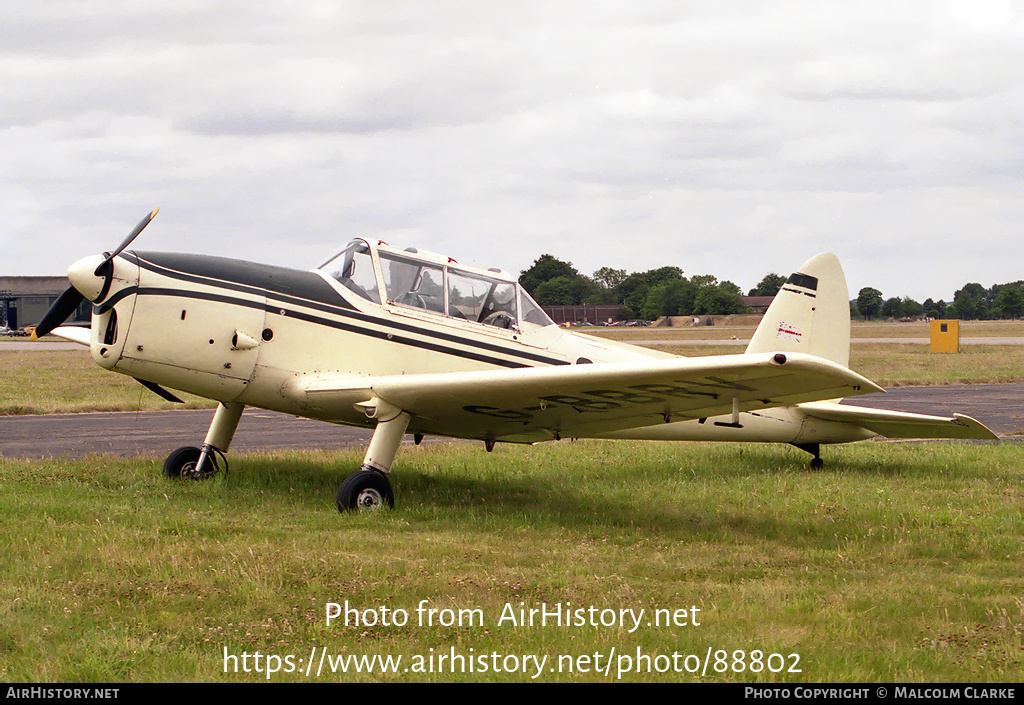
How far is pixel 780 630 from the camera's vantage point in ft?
16.3

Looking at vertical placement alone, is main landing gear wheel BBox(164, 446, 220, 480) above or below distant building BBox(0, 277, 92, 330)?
below

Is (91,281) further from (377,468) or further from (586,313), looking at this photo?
(586,313)

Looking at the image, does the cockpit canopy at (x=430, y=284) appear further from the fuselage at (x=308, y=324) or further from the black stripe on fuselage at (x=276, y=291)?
the black stripe on fuselage at (x=276, y=291)

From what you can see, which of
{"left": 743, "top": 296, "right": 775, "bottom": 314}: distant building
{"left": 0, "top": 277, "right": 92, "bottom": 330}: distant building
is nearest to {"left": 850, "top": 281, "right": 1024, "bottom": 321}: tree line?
{"left": 743, "top": 296, "right": 775, "bottom": 314}: distant building

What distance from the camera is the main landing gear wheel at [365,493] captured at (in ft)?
26.3

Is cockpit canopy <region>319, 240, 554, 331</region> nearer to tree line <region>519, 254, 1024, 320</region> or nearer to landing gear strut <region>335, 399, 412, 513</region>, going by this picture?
landing gear strut <region>335, 399, 412, 513</region>

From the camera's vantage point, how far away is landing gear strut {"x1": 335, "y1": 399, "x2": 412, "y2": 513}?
8039 millimetres

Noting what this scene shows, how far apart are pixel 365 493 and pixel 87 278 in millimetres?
2925

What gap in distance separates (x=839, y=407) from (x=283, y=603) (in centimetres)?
750

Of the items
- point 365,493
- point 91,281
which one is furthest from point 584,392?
point 91,281

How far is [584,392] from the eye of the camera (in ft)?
25.0

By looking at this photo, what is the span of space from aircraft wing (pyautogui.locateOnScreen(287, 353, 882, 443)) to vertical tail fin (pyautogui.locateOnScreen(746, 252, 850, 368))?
2853 mm

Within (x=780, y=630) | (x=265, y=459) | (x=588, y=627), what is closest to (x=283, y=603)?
(x=588, y=627)

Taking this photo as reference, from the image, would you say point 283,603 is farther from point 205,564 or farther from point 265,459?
point 265,459
